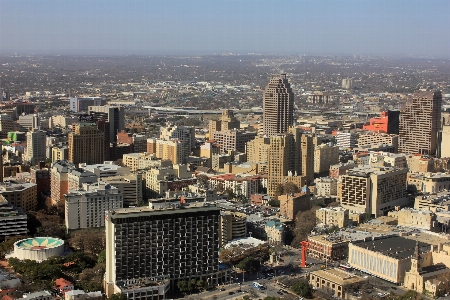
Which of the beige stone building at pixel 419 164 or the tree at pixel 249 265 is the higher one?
the beige stone building at pixel 419 164

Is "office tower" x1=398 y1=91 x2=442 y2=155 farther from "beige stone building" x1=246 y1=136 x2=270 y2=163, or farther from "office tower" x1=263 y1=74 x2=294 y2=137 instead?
"beige stone building" x1=246 y1=136 x2=270 y2=163

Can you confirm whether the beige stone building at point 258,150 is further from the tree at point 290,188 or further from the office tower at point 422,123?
the office tower at point 422,123

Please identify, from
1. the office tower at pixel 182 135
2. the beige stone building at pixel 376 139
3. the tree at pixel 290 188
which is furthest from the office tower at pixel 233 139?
the tree at pixel 290 188

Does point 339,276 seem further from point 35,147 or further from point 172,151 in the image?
point 35,147

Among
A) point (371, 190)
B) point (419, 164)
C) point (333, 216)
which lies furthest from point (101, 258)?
point (419, 164)

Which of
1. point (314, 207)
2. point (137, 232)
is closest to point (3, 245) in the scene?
point (137, 232)

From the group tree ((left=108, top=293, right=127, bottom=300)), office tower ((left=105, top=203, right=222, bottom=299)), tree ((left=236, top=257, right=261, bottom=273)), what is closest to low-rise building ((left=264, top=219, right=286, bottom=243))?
tree ((left=236, top=257, right=261, bottom=273))
